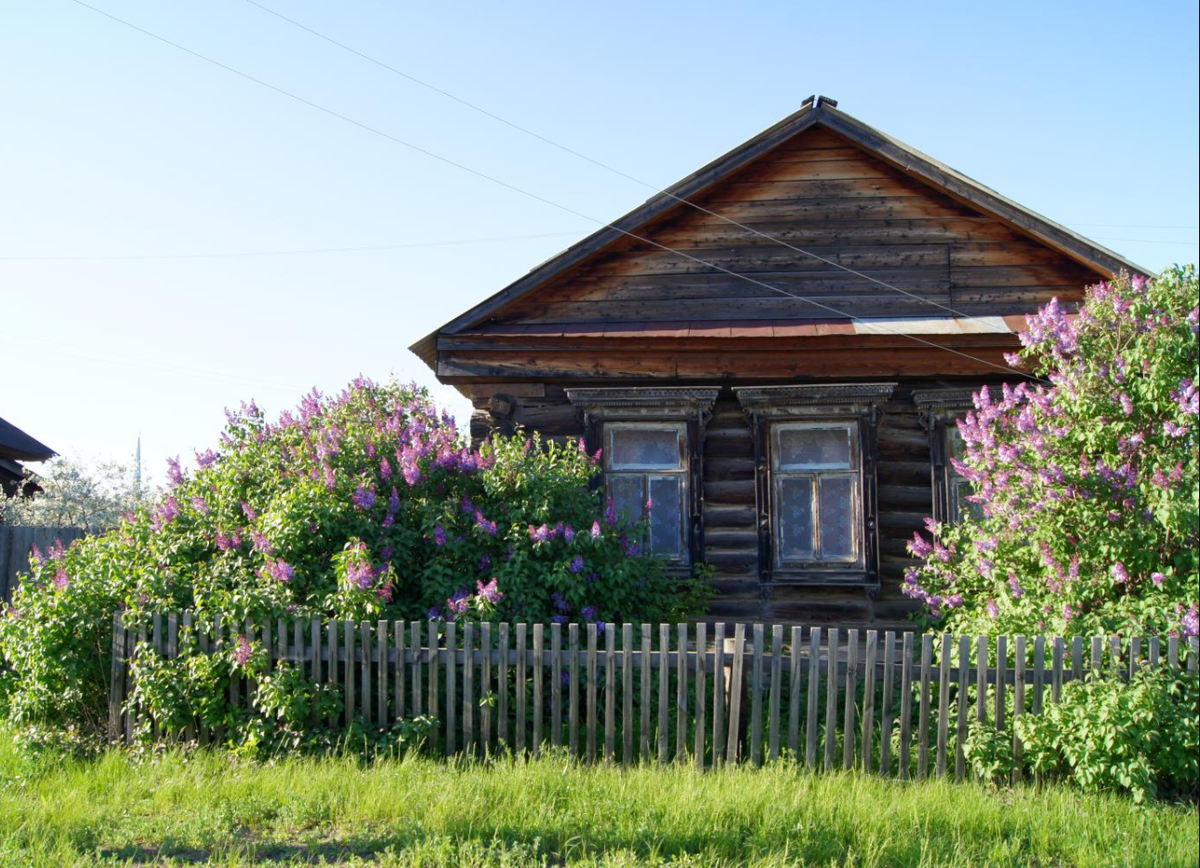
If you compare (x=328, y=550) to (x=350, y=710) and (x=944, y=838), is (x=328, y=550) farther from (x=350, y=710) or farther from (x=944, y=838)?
(x=944, y=838)

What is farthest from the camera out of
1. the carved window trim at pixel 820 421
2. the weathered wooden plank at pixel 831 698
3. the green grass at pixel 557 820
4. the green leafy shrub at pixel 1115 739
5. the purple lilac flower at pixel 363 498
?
the carved window trim at pixel 820 421

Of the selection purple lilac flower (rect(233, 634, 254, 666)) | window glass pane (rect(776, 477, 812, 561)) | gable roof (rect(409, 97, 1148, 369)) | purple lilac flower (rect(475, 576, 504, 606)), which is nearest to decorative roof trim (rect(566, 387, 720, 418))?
window glass pane (rect(776, 477, 812, 561))

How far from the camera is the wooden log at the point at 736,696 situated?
6883 millimetres

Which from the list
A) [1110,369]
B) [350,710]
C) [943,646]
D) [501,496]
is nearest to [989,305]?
[1110,369]

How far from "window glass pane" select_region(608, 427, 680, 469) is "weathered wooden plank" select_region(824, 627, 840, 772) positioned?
450cm

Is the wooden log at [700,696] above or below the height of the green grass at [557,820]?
above

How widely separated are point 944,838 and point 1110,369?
12.3 feet

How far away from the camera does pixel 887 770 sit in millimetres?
6766

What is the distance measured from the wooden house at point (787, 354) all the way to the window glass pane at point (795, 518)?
0.06ft

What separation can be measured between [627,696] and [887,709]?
1.77m

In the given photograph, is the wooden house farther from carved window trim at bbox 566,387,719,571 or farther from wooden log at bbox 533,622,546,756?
wooden log at bbox 533,622,546,756

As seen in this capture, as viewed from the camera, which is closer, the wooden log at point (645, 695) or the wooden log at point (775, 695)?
the wooden log at point (775, 695)

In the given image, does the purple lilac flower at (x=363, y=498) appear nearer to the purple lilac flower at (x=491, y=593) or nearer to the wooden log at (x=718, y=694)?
the purple lilac flower at (x=491, y=593)

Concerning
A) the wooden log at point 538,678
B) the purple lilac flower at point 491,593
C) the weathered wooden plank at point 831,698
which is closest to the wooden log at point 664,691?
the wooden log at point 538,678
